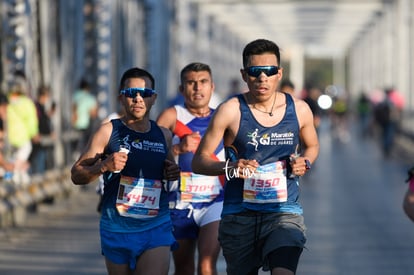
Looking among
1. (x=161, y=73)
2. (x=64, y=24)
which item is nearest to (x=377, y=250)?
(x=64, y=24)

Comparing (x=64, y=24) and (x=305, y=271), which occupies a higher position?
(x=64, y=24)

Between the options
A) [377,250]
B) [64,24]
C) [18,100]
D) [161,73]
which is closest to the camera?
[377,250]

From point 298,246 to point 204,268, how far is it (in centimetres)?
161

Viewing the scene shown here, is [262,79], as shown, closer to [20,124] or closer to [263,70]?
[263,70]

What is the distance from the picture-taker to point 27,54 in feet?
55.8

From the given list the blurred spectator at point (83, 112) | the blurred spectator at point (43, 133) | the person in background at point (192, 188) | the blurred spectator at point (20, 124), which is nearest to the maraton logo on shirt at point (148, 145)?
the person in background at point (192, 188)

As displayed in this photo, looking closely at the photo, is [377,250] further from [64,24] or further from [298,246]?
[64,24]

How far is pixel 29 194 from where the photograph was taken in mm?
15898

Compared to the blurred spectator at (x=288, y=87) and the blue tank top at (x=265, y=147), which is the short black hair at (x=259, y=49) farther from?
the blurred spectator at (x=288, y=87)

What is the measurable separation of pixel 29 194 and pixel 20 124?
0.91 metres

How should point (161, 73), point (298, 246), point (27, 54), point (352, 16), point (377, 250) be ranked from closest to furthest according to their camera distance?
point (298, 246), point (377, 250), point (27, 54), point (161, 73), point (352, 16)

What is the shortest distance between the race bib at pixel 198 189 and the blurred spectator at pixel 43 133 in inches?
338

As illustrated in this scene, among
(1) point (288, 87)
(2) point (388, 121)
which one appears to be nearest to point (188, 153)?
(1) point (288, 87)

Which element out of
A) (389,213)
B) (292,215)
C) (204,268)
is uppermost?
(292,215)
